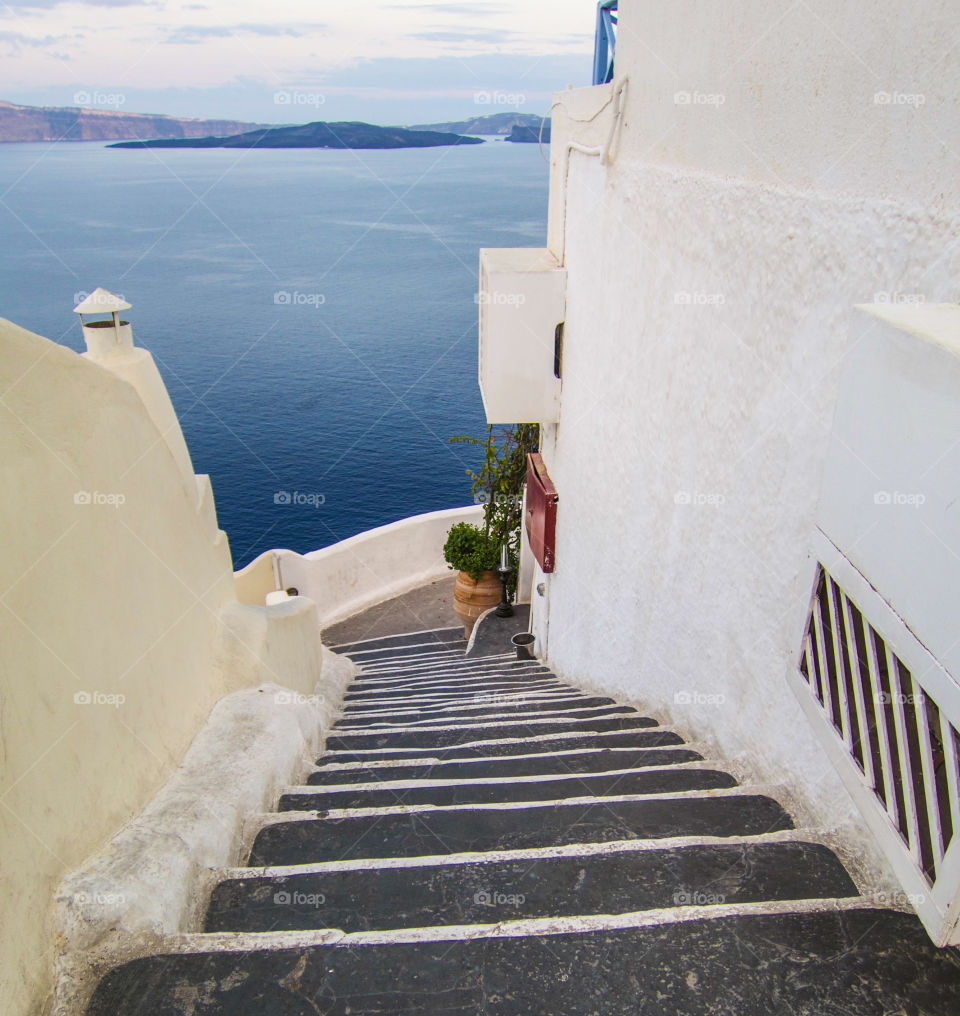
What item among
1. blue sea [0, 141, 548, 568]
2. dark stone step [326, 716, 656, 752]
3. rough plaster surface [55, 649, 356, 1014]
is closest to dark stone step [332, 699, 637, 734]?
dark stone step [326, 716, 656, 752]

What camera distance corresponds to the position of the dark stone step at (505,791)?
408cm

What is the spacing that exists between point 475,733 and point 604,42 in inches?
243

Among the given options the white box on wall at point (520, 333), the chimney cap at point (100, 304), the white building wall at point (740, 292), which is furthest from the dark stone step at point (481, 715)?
the chimney cap at point (100, 304)

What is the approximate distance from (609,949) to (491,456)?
9922 millimetres

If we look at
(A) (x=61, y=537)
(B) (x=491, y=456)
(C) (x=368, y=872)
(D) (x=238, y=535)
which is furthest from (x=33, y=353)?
(D) (x=238, y=535)

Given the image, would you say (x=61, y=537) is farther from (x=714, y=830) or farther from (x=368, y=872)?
(x=714, y=830)

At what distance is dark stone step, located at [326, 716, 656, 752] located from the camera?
553 cm

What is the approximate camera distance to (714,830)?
3.57 metres

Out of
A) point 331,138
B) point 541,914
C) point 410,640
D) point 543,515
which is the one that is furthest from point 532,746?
point 331,138

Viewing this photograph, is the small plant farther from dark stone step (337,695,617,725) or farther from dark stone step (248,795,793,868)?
dark stone step (248,795,793,868)

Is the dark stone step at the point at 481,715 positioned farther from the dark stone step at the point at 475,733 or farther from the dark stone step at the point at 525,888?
the dark stone step at the point at 525,888

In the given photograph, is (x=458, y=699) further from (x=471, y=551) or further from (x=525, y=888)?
(x=471, y=551)

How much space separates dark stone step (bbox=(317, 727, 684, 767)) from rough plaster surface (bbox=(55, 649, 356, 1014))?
16.2 inches

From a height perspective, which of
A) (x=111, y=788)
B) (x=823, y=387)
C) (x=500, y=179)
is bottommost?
(x=111, y=788)
